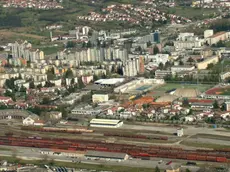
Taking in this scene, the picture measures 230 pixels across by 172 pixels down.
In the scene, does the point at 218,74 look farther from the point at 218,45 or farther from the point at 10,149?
the point at 10,149

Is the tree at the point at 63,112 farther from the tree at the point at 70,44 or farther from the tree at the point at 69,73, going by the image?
the tree at the point at 70,44

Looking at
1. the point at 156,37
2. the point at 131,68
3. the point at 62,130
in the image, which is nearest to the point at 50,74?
the point at 131,68

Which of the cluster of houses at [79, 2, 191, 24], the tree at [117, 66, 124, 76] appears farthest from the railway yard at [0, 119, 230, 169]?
the cluster of houses at [79, 2, 191, 24]

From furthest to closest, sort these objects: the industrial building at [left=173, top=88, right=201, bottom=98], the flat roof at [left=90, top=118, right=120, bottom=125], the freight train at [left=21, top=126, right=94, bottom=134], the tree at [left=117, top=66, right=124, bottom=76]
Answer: the tree at [left=117, top=66, right=124, bottom=76], the industrial building at [left=173, top=88, right=201, bottom=98], the flat roof at [left=90, top=118, right=120, bottom=125], the freight train at [left=21, top=126, right=94, bottom=134]

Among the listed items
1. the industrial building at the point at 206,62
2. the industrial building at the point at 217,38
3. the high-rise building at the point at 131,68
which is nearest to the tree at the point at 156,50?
the industrial building at the point at 206,62

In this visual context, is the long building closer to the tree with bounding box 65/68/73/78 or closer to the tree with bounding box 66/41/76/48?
the tree with bounding box 66/41/76/48

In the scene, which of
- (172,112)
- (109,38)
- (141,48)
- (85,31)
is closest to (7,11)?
(85,31)
